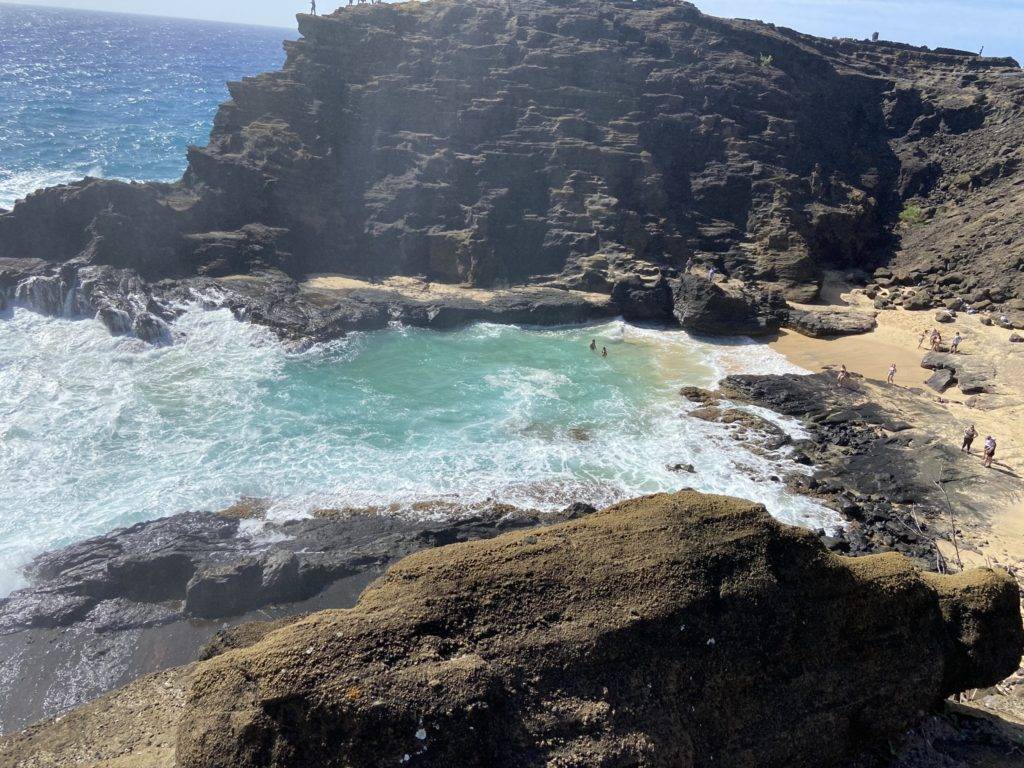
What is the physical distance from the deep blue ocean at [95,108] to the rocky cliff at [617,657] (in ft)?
149

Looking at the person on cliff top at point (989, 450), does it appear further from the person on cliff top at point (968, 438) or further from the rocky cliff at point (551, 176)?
the rocky cliff at point (551, 176)

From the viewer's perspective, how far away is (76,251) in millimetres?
30031

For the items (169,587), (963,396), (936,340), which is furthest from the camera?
(936,340)

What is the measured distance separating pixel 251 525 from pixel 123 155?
1929 inches

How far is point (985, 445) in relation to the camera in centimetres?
1998

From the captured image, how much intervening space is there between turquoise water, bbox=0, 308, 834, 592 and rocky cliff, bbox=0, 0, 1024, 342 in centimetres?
315

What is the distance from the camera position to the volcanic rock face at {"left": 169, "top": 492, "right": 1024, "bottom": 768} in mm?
6223

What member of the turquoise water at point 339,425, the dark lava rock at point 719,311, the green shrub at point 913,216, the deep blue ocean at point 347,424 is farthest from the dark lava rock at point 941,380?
the green shrub at point 913,216

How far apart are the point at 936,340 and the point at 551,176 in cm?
2166

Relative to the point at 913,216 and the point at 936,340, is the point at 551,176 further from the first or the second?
the point at 913,216

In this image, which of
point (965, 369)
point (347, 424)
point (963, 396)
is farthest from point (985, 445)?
point (347, 424)

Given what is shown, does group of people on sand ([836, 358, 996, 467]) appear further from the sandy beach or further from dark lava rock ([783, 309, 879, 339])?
dark lava rock ([783, 309, 879, 339])

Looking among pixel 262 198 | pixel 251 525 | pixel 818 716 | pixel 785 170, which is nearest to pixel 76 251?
pixel 262 198

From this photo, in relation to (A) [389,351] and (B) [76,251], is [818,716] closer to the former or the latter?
(A) [389,351]
